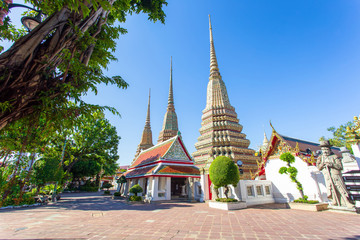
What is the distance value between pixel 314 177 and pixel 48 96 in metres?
13.4

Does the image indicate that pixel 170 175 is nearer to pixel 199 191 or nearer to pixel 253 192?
pixel 199 191

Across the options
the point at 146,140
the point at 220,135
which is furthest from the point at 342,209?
the point at 146,140

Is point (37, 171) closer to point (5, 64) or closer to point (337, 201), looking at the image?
point (5, 64)

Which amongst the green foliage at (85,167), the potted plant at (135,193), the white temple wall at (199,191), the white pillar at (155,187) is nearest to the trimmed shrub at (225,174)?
the white temple wall at (199,191)

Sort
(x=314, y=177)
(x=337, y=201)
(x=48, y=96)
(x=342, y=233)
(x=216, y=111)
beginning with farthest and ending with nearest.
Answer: (x=216, y=111) → (x=314, y=177) → (x=337, y=201) → (x=342, y=233) → (x=48, y=96)

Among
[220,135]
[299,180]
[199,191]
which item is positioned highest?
[220,135]

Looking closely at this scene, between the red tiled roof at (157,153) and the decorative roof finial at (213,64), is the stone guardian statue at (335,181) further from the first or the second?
the decorative roof finial at (213,64)

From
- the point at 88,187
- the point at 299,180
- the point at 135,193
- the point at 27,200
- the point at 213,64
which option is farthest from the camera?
A: the point at 88,187

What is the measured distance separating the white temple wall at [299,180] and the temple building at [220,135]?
8158 mm

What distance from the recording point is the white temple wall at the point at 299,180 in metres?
10.3

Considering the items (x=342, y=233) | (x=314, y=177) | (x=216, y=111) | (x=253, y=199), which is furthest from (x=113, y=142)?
(x=342, y=233)

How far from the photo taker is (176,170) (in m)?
15.2

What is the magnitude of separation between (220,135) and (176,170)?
10521 mm

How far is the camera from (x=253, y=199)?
1155 cm
